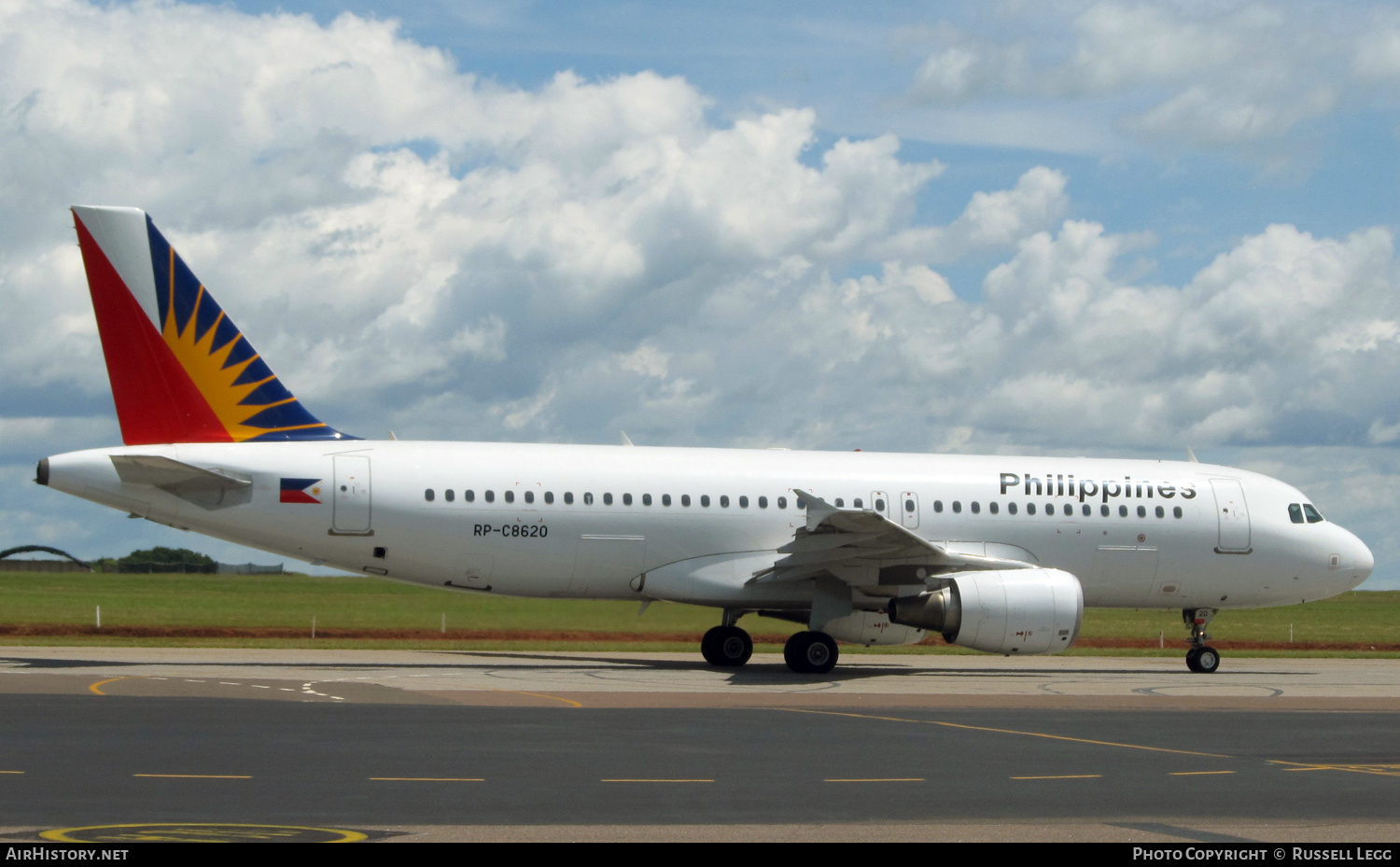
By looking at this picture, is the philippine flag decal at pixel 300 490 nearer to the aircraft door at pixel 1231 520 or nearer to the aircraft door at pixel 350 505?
the aircraft door at pixel 350 505

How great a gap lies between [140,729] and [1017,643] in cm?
1473

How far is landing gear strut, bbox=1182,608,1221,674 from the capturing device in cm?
2770

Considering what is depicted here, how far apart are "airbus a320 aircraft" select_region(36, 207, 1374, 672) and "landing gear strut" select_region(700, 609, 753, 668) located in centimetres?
4

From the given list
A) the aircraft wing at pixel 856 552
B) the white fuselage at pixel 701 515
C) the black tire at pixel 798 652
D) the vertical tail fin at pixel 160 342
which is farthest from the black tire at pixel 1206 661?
the vertical tail fin at pixel 160 342

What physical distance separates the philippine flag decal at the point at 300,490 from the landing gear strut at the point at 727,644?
7723mm

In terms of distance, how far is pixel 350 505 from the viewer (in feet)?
80.4

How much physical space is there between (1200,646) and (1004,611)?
650cm

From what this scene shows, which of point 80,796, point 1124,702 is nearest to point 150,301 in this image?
point 80,796

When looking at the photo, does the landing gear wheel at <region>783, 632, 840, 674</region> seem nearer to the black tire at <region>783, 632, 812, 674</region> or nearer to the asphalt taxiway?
the black tire at <region>783, 632, 812, 674</region>

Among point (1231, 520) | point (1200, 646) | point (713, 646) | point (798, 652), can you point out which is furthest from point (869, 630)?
point (1231, 520)

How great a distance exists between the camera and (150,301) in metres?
24.2

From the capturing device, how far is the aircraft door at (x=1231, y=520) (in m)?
28.4

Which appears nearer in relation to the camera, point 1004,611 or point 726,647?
point 1004,611

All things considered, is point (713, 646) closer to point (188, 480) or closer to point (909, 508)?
point (909, 508)
